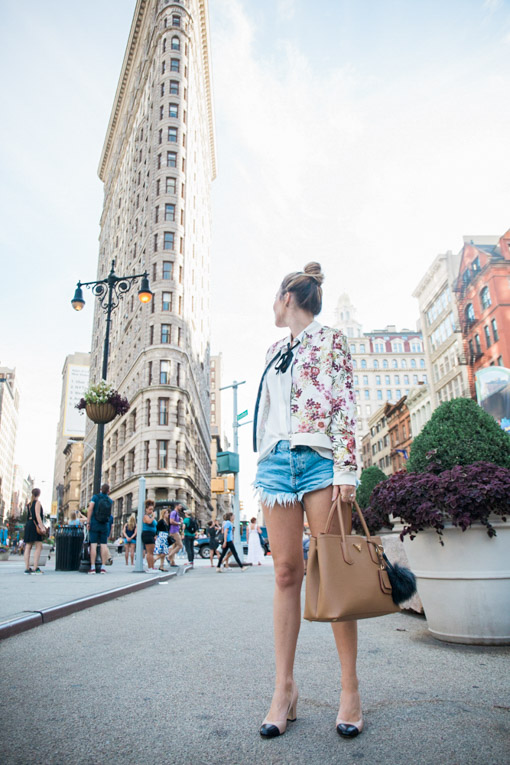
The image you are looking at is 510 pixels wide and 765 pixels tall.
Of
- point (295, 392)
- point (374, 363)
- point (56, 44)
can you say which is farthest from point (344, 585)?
point (374, 363)

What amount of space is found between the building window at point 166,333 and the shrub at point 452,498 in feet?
138

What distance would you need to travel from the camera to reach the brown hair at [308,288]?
305 cm

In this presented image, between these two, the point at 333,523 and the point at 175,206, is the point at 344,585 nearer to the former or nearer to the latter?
the point at 333,523

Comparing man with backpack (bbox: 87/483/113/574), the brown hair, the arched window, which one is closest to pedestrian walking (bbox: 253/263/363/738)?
the brown hair

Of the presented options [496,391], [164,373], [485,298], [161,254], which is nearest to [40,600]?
[496,391]

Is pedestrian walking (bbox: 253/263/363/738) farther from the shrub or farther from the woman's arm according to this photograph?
the shrub

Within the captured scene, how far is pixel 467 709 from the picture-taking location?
2488 mm

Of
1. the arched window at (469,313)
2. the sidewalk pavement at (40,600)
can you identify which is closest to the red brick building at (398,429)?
the arched window at (469,313)

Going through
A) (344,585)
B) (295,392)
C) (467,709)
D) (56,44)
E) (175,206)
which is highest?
(175,206)

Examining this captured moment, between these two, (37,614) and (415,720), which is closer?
(415,720)

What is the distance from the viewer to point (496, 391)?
3803cm

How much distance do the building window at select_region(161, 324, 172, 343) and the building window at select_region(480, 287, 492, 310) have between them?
84.8 ft

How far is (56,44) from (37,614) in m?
7.49

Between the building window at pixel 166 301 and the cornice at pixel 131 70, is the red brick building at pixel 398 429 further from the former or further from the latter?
the cornice at pixel 131 70
